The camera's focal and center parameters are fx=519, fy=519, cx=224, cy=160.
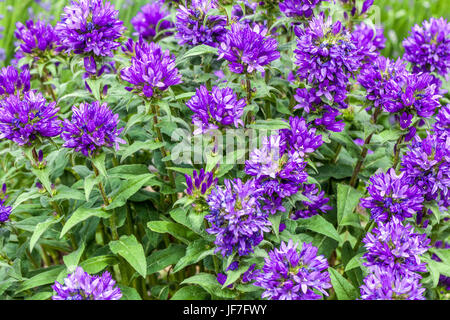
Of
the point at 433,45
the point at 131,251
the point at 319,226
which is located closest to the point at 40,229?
the point at 131,251

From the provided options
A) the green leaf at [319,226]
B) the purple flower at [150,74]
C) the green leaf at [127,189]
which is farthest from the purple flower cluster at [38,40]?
the green leaf at [319,226]

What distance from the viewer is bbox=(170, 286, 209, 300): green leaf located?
264 centimetres

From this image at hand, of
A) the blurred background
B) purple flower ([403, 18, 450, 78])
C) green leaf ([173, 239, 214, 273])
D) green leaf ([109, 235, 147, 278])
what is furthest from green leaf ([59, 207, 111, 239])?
the blurred background

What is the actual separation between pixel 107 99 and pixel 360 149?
1.48 m

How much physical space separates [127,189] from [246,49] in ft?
3.01

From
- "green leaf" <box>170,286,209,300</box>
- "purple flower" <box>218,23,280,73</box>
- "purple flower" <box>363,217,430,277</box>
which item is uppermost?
"purple flower" <box>218,23,280,73</box>

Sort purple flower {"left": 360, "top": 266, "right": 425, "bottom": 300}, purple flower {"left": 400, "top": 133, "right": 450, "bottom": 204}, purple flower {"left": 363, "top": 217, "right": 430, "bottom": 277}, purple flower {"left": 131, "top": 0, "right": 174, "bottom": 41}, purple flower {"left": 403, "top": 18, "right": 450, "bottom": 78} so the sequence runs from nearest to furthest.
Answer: purple flower {"left": 360, "top": 266, "right": 425, "bottom": 300} < purple flower {"left": 363, "top": 217, "right": 430, "bottom": 277} < purple flower {"left": 400, "top": 133, "right": 450, "bottom": 204} < purple flower {"left": 403, "top": 18, "right": 450, "bottom": 78} < purple flower {"left": 131, "top": 0, "right": 174, "bottom": 41}

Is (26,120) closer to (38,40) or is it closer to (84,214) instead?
(84,214)

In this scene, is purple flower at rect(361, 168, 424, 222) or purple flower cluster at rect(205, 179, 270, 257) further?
purple flower at rect(361, 168, 424, 222)

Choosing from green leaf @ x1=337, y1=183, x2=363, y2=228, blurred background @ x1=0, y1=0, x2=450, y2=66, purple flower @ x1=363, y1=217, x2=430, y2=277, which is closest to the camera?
purple flower @ x1=363, y1=217, x2=430, y2=277

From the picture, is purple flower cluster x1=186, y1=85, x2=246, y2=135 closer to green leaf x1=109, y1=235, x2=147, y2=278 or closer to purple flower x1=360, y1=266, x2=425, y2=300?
green leaf x1=109, y1=235, x2=147, y2=278

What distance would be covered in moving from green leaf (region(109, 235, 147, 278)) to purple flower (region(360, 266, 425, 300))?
1.04 metres
